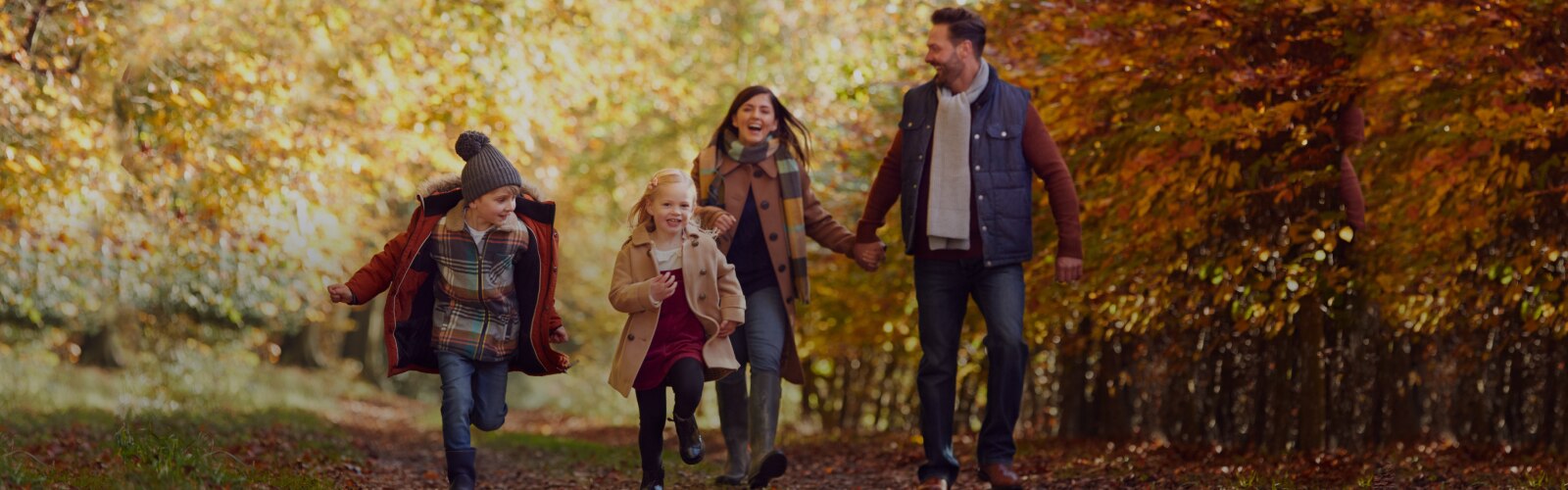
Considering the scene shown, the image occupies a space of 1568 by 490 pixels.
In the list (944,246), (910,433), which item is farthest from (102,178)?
(944,246)

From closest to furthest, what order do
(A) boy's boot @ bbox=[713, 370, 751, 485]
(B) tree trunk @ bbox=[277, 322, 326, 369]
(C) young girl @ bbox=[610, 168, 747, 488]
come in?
1. (C) young girl @ bbox=[610, 168, 747, 488]
2. (A) boy's boot @ bbox=[713, 370, 751, 485]
3. (B) tree trunk @ bbox=[277, 322, 326, 369]

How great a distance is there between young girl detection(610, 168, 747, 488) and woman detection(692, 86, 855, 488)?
0.54m

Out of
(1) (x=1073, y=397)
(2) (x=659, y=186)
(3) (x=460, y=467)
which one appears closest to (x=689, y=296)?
(2) (x=659, y=186)

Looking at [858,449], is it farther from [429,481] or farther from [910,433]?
[429,481]

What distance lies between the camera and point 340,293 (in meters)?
5.78

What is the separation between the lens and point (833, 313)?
11672 millimetres

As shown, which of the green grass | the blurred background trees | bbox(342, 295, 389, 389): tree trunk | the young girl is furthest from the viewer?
bbox(342, 295, 389, 389): tree trunk

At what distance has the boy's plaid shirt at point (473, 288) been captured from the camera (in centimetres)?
593

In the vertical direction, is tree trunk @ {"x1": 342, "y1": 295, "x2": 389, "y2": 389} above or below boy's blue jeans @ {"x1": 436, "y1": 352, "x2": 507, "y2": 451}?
below

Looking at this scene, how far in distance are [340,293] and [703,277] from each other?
1.41 m

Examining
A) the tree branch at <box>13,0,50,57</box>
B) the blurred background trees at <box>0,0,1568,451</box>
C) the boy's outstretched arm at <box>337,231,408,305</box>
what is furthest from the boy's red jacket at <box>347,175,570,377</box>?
the tree branch at <box>13,0,50,57</box>

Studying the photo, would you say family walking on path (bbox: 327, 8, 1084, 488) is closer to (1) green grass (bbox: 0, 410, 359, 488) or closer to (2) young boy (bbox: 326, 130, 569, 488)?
(2) young boy (bbox: 326, 130, 569, 488)

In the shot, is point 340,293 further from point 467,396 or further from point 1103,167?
point 1103,167

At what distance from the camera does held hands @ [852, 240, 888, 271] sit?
6956 millimetres
